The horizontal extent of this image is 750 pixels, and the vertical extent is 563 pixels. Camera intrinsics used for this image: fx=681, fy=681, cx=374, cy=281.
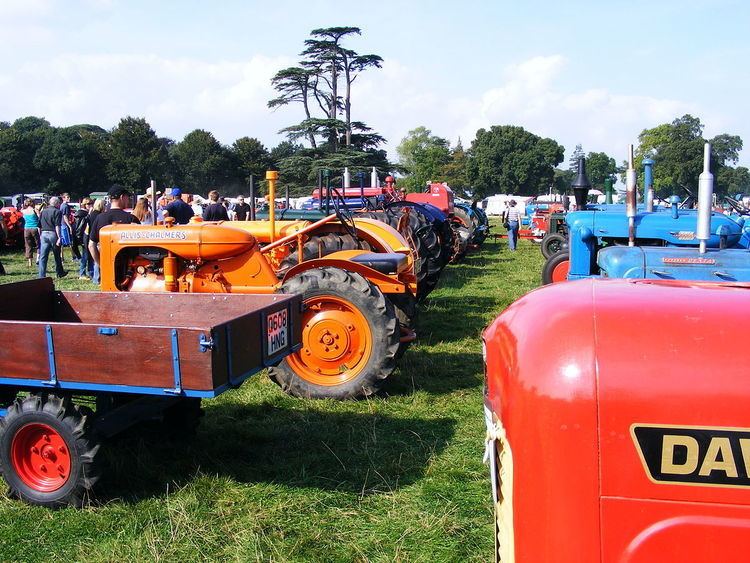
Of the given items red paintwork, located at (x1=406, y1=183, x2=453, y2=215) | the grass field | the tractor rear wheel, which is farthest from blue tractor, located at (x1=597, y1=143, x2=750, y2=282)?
red paintwork, located at (x1=406, y1=183, x2=453, y2=215)

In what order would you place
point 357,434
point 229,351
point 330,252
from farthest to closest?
1. point 330,252
2. point 357,434
3. point 229,351

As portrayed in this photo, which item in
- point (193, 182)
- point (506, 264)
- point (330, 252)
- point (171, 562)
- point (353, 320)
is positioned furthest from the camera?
point (193, 182)

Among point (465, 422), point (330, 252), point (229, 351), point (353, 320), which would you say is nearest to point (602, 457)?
point (229, 351)

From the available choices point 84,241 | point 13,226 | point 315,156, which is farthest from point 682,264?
point 315,156

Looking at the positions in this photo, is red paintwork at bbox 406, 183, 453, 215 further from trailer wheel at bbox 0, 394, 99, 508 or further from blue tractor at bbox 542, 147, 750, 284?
trailer wheel at bbox 0, 394, 99, 508

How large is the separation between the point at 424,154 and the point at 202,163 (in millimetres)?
20801

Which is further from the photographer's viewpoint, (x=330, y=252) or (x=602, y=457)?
(x=330, y=252)

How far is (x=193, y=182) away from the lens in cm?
6044

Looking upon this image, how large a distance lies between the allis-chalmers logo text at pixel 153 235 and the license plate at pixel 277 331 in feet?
7.01

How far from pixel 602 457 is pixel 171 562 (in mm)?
2279

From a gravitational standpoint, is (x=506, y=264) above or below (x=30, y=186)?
below

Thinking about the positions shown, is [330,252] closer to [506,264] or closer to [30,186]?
[506,264]

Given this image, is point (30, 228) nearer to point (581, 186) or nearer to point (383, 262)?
point (383, 262)

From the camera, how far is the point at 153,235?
19.0 feet
